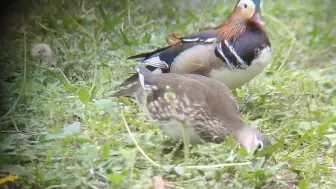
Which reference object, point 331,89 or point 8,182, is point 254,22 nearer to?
point 331,89

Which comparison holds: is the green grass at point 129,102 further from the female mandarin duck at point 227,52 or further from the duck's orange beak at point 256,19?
the duck's orange beak at point 256,19

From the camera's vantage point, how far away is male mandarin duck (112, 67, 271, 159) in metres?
3.30

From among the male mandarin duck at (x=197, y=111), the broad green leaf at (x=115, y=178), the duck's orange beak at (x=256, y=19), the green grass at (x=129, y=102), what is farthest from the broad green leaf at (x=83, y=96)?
the duck's orange beak at (x=256, y=19)

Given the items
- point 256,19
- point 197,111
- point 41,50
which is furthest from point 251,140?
point 41,50

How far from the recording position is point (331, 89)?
15.0 ft

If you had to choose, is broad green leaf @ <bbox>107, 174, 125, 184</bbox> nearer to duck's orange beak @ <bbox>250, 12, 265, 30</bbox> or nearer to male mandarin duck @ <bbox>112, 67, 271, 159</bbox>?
male mandarin duck @ <bbox>112, 67, 271, 159</bbox>

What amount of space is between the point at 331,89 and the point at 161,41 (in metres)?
1.35

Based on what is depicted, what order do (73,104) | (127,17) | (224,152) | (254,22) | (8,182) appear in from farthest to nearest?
(127,17) → (254,22) → (73,104) → (224,152) → (8,182)

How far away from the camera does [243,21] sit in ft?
14.3

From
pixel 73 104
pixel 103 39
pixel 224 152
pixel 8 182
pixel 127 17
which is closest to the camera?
pixel 8 182

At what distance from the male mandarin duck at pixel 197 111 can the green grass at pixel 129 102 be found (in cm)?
7

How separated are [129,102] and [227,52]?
62 cm

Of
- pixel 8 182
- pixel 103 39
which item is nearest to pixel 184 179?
pixel 8 182

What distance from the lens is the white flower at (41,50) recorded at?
182 inches
